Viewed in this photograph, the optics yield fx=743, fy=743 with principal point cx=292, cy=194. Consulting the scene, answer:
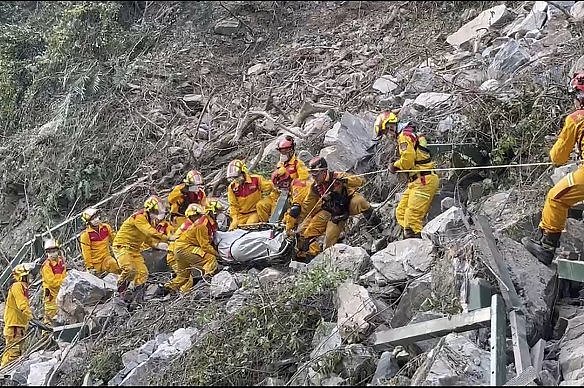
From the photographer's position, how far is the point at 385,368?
5023 millimetres

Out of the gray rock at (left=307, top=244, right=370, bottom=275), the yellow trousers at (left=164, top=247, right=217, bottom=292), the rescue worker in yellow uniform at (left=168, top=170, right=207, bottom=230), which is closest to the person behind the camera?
the gray rock at (left=307, top=244, right=370, bottom=275)

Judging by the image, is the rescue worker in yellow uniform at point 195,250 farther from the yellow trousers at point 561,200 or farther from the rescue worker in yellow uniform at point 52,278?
the yellow trousers at point 561,200

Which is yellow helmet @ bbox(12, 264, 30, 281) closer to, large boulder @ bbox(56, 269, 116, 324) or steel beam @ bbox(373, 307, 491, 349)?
large boulder @ bbox(56, 269, 116, 324)

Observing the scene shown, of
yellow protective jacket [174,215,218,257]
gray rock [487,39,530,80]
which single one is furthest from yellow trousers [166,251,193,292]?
gray rock [487,39,530,80]

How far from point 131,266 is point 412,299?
12.8 feet

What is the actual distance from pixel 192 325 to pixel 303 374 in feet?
4.96

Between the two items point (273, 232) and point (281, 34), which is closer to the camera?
point (273, 232)

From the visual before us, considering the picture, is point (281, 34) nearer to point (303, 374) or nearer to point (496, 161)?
point (496, 161)

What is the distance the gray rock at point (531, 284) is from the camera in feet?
18.1

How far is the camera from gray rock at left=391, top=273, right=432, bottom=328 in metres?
5.79

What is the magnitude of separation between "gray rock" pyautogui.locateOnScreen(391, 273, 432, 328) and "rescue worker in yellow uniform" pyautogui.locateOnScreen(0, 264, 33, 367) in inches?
184

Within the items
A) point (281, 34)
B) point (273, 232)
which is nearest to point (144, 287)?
point (273, 232)

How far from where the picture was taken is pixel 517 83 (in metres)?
8.92

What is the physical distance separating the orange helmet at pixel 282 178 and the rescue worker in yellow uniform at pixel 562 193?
119 inches
